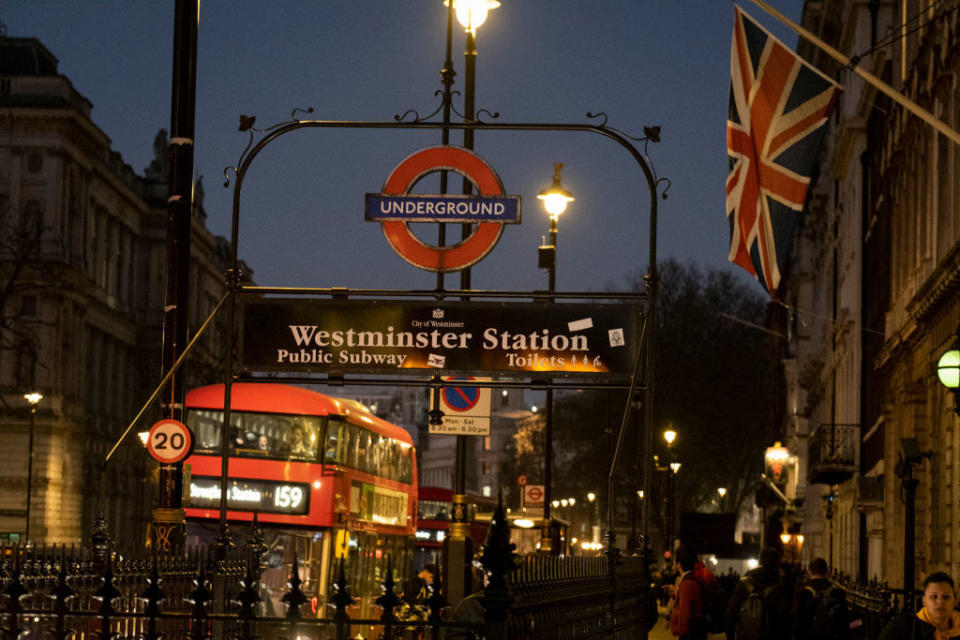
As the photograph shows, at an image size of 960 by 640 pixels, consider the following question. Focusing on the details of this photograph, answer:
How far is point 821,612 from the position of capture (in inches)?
542

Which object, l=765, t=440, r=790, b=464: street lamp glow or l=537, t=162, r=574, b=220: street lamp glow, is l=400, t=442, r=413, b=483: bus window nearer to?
l=537, t=162, r=574, b=220: street lamp glow

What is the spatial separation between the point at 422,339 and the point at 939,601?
20.5 feet

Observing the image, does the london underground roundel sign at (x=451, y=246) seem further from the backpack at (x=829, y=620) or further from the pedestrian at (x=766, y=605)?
the backpack at (x=829, y=620)

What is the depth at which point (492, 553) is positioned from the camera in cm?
666

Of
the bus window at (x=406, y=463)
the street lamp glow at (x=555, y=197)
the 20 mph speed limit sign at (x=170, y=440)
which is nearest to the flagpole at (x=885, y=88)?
the 20 mph speed limit sign at (x=170, y=440)

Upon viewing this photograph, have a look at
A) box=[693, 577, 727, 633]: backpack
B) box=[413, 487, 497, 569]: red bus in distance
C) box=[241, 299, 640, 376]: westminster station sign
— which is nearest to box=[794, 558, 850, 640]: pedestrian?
box=[693, 577, 727, 633]: backpack

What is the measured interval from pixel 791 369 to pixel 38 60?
40.3 m

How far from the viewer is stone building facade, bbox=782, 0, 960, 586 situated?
77.7ft

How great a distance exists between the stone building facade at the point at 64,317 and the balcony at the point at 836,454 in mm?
34605

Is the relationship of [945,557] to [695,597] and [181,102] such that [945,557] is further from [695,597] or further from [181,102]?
[181,102]

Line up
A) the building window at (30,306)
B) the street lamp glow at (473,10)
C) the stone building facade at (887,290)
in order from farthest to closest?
the building window at (30,306), the stone building facade at (887,290), the street lamp glow at (473,10)

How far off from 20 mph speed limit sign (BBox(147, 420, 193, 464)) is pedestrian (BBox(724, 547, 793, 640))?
4913mm

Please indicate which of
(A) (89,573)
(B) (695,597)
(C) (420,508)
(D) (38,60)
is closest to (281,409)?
(B) (695,597)

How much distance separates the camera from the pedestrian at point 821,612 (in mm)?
13711
